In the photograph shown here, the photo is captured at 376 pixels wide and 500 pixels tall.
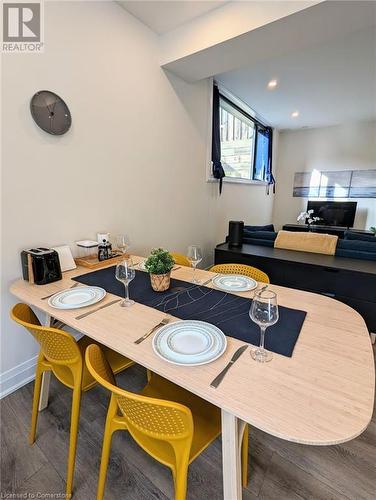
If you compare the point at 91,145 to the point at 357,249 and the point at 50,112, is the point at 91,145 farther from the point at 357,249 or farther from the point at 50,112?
the point at 357,249

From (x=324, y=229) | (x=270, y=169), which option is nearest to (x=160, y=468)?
(x=324, y=229)

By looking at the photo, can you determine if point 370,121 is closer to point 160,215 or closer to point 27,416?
point 160,215

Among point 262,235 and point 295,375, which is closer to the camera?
point 295,375

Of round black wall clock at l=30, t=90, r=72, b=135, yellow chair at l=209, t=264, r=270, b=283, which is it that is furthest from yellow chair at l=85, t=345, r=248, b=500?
round black wall clock at l=30, t=90, r=72, b=135

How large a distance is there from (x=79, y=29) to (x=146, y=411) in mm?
2331

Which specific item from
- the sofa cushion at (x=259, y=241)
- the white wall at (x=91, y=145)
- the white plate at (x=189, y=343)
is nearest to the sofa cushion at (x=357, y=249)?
the sofa cushion at (x=259, y=241)

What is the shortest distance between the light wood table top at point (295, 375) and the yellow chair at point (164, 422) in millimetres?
91

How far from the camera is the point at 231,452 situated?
0.76 meters

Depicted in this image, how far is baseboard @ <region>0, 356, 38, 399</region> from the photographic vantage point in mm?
1579

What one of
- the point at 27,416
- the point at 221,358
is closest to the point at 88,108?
the point at 221,358

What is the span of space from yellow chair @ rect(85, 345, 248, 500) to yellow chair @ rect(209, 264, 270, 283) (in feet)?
2.75

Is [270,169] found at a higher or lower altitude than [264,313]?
higher

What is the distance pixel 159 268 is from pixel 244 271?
25.4 inches

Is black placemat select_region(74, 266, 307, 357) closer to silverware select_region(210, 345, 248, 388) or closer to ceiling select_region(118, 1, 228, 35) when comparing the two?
silverware select_region(210, 345, 248, 388)
